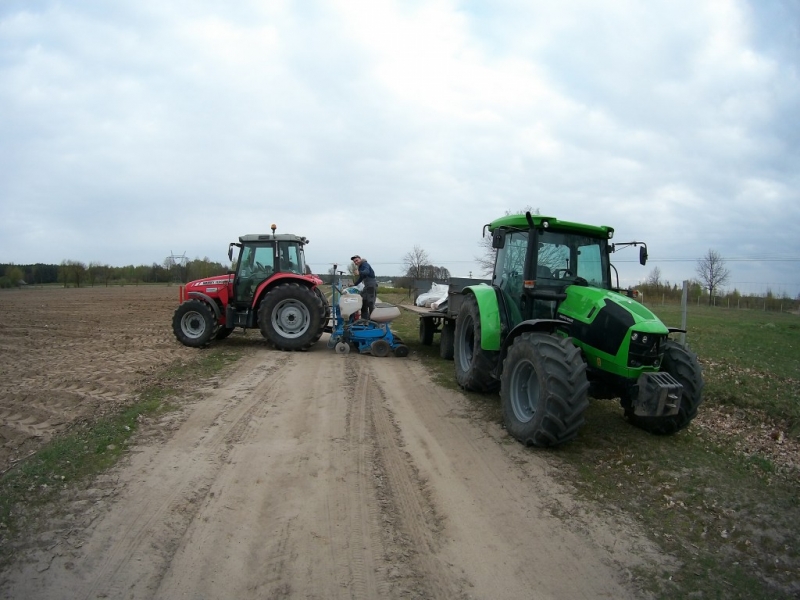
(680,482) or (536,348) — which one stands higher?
(536,348)

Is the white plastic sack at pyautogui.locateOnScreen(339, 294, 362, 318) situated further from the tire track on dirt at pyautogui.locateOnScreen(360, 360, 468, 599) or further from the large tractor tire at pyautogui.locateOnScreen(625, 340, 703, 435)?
the large tractor tire at pyautogui.locateOnScreen(625, 340, 703, 435)

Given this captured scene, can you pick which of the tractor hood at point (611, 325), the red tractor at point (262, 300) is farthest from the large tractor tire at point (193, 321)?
the tractor hood at point (611, 325)

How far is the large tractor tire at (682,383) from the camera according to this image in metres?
5.35

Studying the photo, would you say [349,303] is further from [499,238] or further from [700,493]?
[700,493]

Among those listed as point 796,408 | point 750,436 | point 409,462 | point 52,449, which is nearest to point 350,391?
point 409,462

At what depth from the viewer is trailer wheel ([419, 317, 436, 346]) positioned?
11.8 m

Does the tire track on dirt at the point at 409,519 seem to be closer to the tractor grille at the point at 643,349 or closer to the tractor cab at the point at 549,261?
the tractor cab at the point at 549,261

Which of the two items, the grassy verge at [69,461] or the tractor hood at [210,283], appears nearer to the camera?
the grassy verge at [69,461]

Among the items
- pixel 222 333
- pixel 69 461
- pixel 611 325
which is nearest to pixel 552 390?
pixel 611 325

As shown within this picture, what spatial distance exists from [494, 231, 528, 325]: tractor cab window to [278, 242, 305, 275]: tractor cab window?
5.21 m

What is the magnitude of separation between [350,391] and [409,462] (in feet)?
8.91

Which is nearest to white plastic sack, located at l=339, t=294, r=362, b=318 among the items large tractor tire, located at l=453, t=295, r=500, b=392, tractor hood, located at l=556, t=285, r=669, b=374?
large tractor tire, located at l=453, t=295, r=500, b=392

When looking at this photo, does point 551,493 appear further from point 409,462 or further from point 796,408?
point 796,408

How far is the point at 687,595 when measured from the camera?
10.4 feet
